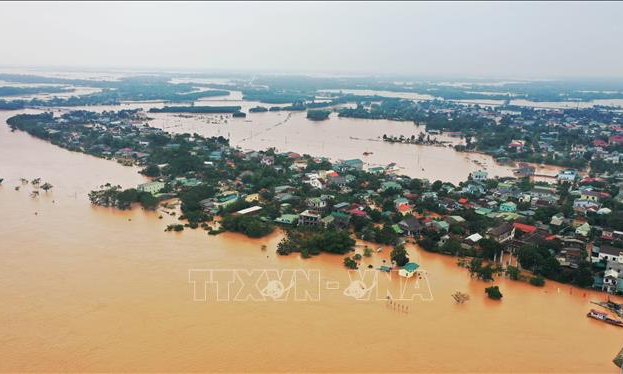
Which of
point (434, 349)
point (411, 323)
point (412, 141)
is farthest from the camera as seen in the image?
point (412, 141)

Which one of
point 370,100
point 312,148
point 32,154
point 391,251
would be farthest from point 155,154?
point 370,100

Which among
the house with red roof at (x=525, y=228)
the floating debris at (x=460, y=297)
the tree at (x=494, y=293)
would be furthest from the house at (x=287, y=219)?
the house with red roof at (x=525, y=228)

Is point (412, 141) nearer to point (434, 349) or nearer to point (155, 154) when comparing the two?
point (155, 154)

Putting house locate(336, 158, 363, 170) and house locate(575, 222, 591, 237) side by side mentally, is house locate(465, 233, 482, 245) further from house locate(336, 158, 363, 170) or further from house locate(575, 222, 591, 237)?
house locate(336, 158, 363, 170)

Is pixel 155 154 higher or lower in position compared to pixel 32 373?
higher

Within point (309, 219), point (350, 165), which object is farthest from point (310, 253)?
point (350, 165)

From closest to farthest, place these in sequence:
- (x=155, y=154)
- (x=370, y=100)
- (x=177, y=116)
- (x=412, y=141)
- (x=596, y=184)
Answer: (x=596, y=184) → (x=155, y=154) → (x=412, y=141) → (x=177, y=116) → (x=370, y=100)

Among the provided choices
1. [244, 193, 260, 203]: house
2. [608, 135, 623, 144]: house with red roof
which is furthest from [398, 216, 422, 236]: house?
Result: [608, 135, 623, 144]: house with red roof
